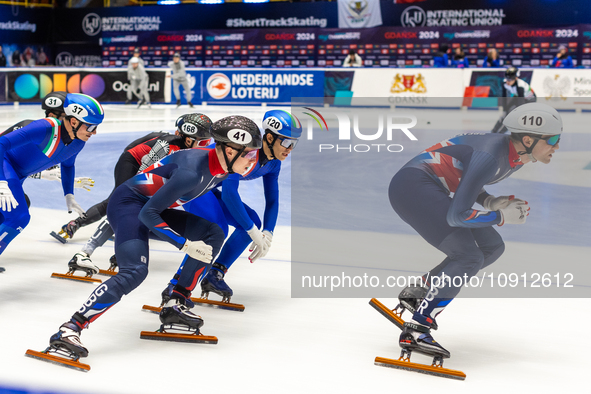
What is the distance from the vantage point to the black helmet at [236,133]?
2.87 m

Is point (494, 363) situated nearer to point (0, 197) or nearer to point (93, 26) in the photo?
point (0, 197)

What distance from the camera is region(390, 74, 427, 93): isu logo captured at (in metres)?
18.5

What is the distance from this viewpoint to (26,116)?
14.8 m

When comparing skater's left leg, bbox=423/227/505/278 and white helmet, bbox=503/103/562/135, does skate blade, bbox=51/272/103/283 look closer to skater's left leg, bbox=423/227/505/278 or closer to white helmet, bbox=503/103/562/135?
skater's left leg, bbox=423/227/505/278

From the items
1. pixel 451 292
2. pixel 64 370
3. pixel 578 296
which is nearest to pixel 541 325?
pixel 578 296

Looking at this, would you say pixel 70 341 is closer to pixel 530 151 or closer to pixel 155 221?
pixel 155 221

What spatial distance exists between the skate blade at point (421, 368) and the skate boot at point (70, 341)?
133 cm

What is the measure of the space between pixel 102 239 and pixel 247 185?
340 centimetres

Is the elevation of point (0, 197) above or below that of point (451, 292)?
above

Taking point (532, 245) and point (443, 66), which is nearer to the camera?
point (532, 245)

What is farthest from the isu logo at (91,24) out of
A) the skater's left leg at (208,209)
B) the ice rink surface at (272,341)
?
the skater's left leg at (208,209)

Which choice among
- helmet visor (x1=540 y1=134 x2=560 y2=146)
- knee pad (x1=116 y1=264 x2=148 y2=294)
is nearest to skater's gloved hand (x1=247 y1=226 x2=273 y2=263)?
knee pad (x1=116 y1=264 x2=148 y2=294)

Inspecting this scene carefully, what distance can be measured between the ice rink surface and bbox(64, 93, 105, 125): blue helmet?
3.53 ft

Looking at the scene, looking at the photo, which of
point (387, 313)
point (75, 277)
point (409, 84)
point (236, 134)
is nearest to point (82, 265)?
point (75, 277)
